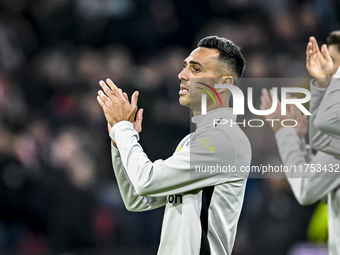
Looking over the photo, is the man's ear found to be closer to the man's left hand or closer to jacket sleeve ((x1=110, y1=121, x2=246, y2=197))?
jacket sleeve ((x1=110, y1=121, x2=246, y2=197))

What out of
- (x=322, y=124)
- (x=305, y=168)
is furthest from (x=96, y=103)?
(x=322, y=124)

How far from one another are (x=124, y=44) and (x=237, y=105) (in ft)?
12.7

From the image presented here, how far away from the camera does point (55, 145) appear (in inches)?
199

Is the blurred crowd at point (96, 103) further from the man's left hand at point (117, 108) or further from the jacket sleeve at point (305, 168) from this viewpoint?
the man's left hand at point (117, 108)

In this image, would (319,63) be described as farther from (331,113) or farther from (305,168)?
(305,168)

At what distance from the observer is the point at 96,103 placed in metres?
5.34

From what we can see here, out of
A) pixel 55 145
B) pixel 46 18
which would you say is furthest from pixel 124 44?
pixel 55 145

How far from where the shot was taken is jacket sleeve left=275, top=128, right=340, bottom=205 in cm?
228

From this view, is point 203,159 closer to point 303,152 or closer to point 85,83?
point 303,152

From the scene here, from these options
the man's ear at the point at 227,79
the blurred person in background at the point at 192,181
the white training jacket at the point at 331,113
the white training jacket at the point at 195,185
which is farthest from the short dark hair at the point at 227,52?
the white training jacket at the point at 331,113

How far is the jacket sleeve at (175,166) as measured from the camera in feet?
6.50

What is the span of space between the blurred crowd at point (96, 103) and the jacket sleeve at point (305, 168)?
6.83ft

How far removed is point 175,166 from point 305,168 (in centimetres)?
82

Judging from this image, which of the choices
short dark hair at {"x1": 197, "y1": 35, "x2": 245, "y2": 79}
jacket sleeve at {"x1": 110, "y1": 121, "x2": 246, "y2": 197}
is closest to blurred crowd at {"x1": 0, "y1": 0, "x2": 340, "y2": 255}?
short dark hair at {"x1": 197, "y1": 35, "x2": 245, "y2": 79}
